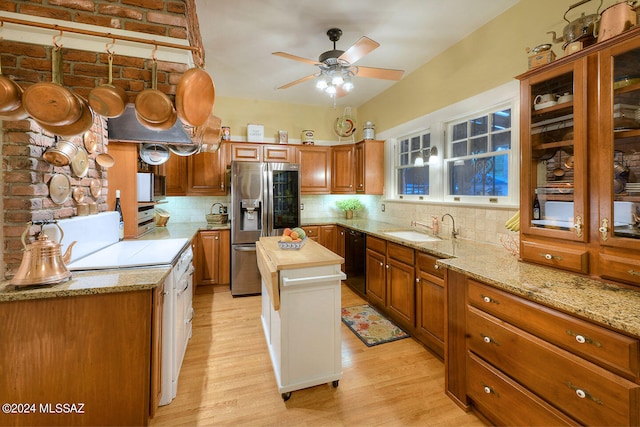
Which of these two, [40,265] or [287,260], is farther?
[287,260]

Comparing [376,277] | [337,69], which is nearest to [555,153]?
[337,69]

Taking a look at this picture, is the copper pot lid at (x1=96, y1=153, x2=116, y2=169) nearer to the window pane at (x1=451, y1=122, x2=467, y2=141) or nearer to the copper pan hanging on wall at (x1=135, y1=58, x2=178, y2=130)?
the copper pan hanging on wall at (x1=135, y1=58, x2=178, y2=130)

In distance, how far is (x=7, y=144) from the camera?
148 cm

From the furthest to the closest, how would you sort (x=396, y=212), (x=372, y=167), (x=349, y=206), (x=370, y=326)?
(x=349, y=206) < (x=372, y=167) < (x=396, y=212) < (x=370, y=326)

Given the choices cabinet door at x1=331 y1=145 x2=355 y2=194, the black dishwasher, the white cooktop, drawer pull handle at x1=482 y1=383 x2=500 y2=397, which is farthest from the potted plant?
drawer pull handle at x1=482 y1=383 x2=500 y2=397

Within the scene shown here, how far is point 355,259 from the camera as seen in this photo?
151 inches

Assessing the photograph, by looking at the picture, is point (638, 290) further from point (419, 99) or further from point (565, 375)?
point (419, 99)

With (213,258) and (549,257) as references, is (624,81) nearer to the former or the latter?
(549,257)

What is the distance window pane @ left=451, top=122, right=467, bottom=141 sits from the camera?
3.01 metres

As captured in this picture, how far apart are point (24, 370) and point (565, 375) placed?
8.35 ft

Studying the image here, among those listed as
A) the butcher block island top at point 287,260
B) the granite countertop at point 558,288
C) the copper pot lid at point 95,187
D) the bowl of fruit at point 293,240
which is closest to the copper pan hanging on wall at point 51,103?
the copper pot lid at point 95,187

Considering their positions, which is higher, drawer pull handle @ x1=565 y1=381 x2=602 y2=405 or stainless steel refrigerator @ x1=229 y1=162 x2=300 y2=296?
stainless steel refrigerator @ x1=229 y1=162 x2=300 y2=296

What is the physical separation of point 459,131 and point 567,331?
7.88 feet

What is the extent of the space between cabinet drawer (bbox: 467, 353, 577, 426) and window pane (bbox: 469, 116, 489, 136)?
7.06 feet
